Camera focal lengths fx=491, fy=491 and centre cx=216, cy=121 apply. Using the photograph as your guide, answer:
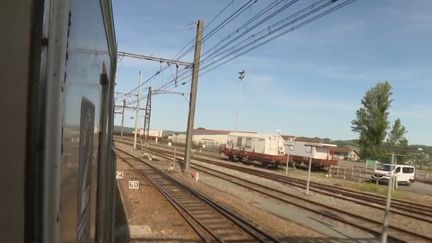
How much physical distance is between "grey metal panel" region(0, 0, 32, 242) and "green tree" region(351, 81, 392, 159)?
6476cm

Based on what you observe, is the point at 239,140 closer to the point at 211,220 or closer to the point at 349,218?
the point at 349,218

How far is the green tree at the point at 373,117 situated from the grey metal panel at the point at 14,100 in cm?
6476

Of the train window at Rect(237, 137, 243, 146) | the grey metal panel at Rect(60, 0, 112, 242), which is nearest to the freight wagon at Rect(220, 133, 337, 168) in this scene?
the train window at Rect(237, 137, 243, 146)

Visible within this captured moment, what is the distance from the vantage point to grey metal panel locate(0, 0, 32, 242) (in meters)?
0.98

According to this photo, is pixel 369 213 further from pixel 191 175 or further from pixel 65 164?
pixel 65 164

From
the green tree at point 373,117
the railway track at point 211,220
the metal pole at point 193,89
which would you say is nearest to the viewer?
the railway track at point 211,220

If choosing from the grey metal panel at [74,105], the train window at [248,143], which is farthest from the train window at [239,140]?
the grey metal panel at [74,105]

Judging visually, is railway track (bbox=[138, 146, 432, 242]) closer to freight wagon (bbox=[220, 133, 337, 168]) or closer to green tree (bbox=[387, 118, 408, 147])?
freight wagon (bbox=[220, 133, 337, 168])

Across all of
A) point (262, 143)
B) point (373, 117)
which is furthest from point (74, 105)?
point (373, 117)

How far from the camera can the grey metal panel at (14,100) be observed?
98cm

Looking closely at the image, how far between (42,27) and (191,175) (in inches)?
1083

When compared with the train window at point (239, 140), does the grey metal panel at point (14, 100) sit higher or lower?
higher

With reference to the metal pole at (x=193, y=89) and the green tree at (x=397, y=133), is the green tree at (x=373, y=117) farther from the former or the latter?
the metal pole at (x=193, y=89)

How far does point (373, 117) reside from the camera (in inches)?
2554
